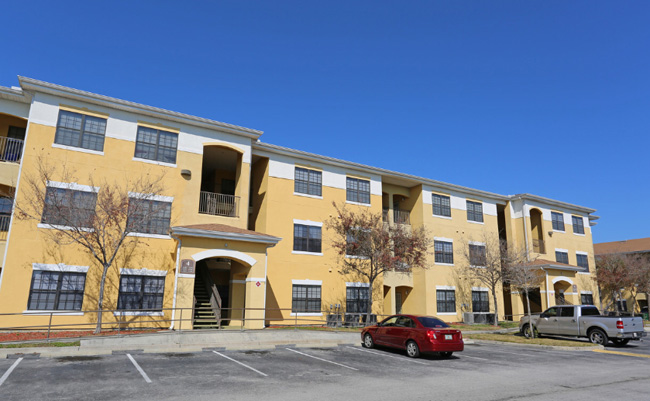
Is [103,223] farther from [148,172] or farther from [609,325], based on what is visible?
[609,325]

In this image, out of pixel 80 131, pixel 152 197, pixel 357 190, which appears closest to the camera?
pixel 80 131

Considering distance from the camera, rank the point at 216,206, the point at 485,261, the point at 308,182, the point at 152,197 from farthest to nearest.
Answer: the point at 485,261 < the point at 308,182 < the point at 216,206 < the point at 152,197

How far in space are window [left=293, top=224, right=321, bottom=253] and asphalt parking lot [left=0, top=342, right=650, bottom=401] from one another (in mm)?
10385

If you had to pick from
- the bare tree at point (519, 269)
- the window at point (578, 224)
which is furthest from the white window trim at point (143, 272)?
the window at point (578, 224)

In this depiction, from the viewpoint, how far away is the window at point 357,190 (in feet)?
93.9

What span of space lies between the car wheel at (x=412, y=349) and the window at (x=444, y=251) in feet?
56.3

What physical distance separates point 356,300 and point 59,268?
1667cm

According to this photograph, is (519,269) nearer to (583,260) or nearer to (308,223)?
(308,223)

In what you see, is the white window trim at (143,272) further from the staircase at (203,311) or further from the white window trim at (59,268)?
the staircase at (203,311)

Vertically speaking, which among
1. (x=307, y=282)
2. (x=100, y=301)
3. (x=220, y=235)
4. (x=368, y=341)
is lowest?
(x=368, y=341)

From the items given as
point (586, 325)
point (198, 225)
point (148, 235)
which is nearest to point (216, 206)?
point (198, 225)

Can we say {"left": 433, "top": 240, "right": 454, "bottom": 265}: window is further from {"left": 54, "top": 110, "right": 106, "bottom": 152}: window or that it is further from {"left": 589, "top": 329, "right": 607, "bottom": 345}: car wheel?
{"left": 54, "top": 110, "right": 106, "bottom": 152}: window

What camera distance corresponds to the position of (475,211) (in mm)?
35125

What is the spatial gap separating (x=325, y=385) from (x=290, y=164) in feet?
59.0
